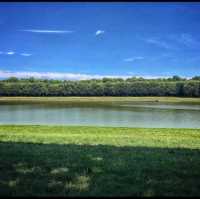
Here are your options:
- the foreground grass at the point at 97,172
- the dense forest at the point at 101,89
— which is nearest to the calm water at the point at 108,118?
the foreground grass at the point at 97,172

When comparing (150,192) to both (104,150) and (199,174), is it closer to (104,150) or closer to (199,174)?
(199,174)

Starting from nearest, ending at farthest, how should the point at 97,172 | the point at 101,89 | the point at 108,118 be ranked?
1. the point at 97,172
2. the point at 108,118
3. the point at 101,89

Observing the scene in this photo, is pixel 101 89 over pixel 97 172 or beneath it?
over

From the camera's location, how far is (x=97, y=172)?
18.0 feet

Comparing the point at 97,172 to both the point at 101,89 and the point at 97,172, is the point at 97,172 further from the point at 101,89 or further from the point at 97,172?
the point at 101,89

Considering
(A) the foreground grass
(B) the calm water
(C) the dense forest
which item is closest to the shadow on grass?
(A) the foreground grass

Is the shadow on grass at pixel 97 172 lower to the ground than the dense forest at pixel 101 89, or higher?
lower

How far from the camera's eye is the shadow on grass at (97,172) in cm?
457

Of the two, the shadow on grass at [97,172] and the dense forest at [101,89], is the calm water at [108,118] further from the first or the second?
the dense forest at [101,89]

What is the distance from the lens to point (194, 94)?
254 ft

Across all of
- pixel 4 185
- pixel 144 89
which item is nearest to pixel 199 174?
pixel 4 185

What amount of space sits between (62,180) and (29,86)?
286ft

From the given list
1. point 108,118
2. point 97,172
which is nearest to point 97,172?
point 97,172

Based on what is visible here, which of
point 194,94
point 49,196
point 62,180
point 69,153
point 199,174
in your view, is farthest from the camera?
point 194,94
